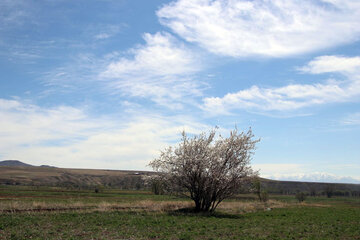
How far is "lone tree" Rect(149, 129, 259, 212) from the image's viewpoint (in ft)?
113

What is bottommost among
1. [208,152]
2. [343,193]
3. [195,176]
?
[343,193]

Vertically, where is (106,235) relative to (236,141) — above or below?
below

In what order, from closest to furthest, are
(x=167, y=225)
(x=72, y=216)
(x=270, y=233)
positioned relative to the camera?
(x=270, y=233), (x=167, y=225), (x=72, y=216)

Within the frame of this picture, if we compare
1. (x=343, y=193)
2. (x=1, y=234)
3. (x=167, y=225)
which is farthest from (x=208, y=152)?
(x=343, y=193)

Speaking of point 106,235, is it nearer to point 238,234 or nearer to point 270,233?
point 238,234

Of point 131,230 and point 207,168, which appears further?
point 207,168

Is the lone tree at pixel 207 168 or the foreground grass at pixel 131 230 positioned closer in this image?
the foreground grass at pixel 131 230

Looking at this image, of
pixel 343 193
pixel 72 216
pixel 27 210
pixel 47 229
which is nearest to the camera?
pixel 47 229

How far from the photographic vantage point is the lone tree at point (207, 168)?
34.4 metres

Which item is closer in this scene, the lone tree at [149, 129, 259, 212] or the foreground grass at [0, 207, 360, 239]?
the foreground grass at [0, 207, 360, 239]

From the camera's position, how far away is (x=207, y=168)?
114ft

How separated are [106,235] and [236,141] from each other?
69.8 feet

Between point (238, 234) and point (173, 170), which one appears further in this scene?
point (173, 170)

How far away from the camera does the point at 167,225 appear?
23.0 metres
